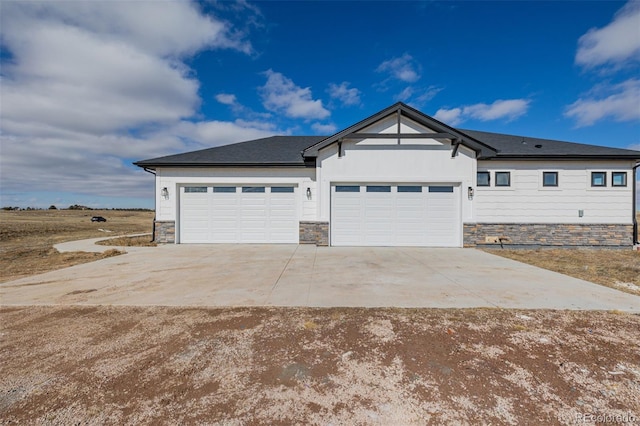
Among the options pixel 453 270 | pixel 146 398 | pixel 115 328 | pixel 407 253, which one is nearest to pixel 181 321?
pixel 115 328

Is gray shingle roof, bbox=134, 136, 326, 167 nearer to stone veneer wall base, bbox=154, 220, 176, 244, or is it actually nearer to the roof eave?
stone veneer wall base, bbox=154, 220, 176, 244

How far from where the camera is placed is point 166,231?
11.6 meters

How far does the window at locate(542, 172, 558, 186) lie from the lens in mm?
11109

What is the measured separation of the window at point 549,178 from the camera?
36.4ft

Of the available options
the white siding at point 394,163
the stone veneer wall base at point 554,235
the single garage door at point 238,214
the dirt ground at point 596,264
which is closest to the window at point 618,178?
the stone veneer wall base at point 554,235

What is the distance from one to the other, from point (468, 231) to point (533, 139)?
6795 millimetres

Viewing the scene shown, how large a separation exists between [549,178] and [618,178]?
9.06ft

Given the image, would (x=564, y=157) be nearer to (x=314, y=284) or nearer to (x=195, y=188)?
(x=314, y=284)

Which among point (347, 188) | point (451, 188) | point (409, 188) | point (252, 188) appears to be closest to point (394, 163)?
point (409, 188)

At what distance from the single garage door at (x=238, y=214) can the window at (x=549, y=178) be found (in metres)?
10.4

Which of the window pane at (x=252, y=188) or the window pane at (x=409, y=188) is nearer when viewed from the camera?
the window pane at (x=409, y=188)

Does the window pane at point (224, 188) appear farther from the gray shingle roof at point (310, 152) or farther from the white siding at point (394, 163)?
the white siding at point (394, 163)

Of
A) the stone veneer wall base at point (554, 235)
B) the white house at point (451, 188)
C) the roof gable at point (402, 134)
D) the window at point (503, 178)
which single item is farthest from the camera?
the window at point (503, 178)

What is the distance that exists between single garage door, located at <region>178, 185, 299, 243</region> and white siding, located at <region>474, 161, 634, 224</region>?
7953 millimetres
